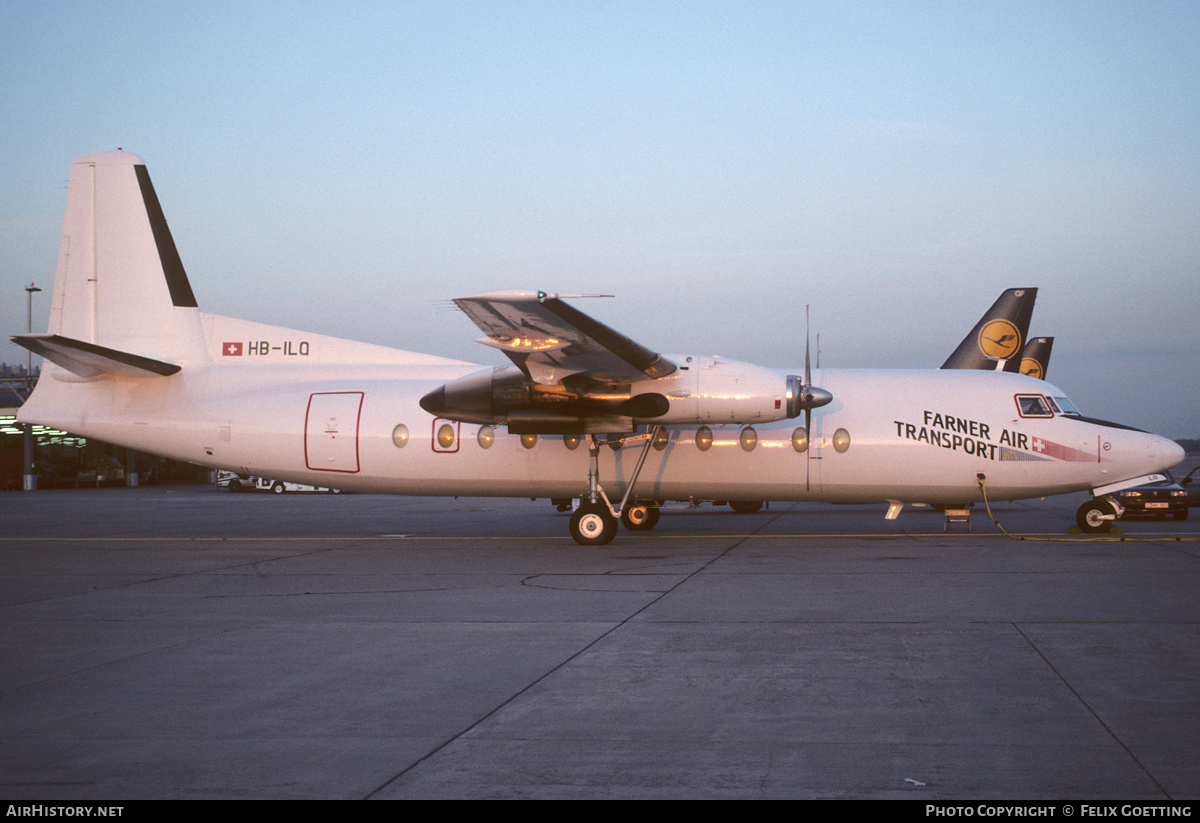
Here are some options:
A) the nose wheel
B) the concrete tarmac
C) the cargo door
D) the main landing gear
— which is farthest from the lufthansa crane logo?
the cargo door

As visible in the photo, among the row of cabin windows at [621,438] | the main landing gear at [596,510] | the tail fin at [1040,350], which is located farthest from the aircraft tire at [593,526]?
the tail fin at [1040,350]

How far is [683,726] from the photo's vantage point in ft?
19.5

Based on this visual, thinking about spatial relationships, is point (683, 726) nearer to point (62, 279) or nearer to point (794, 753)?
point (794, 753)

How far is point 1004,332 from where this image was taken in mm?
28938

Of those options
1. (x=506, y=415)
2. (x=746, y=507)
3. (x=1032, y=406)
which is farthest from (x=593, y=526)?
(x=746, y=507)

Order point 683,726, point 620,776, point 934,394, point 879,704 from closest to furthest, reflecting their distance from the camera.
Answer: point 620,776, point 683,726, point 879,704, point 934,394

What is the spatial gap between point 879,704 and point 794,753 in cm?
133

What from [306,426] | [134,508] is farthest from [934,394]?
[134,508]

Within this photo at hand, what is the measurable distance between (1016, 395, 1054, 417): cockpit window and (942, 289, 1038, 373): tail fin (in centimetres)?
1079

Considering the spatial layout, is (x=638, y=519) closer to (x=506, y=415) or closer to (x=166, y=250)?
(x=506, y=415)

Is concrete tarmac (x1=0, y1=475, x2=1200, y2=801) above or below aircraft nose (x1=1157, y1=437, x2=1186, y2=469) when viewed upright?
below

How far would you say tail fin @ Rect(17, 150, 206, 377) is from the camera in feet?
63.7

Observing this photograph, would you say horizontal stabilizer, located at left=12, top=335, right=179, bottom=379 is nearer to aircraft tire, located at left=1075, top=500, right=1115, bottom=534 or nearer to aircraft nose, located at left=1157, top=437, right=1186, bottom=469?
aircraft tire, located at left=1075, top=500, right=1115, bottom=534

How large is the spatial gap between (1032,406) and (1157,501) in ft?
30.6
